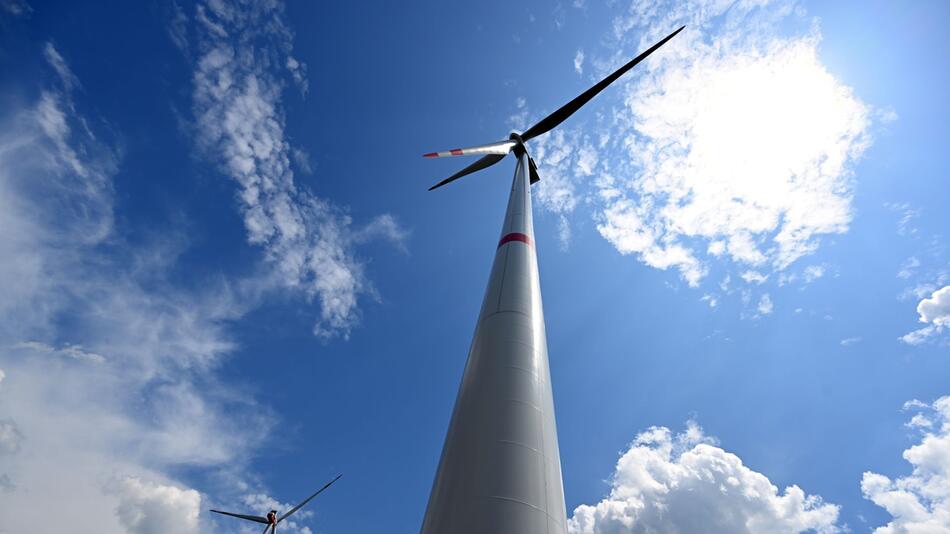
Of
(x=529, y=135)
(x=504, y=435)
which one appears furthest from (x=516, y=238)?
(x=529, y=135)

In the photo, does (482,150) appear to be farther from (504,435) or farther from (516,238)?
(504,435)

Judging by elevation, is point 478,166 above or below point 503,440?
above

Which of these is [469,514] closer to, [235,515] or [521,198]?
[521,198]

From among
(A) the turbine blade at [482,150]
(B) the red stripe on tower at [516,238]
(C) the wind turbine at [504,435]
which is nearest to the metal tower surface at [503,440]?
(C) the wind turbine at [504,435]

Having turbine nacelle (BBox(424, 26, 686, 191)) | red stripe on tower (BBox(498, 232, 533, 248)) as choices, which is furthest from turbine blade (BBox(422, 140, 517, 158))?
red stripe on tower (BBox(498, 232, 533, 248))

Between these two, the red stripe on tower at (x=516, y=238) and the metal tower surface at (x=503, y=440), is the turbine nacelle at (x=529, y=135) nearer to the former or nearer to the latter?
the red stripe on tower at (x=516, y=238)

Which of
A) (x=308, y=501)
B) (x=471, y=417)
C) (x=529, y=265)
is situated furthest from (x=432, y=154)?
(x=308, y=501)
